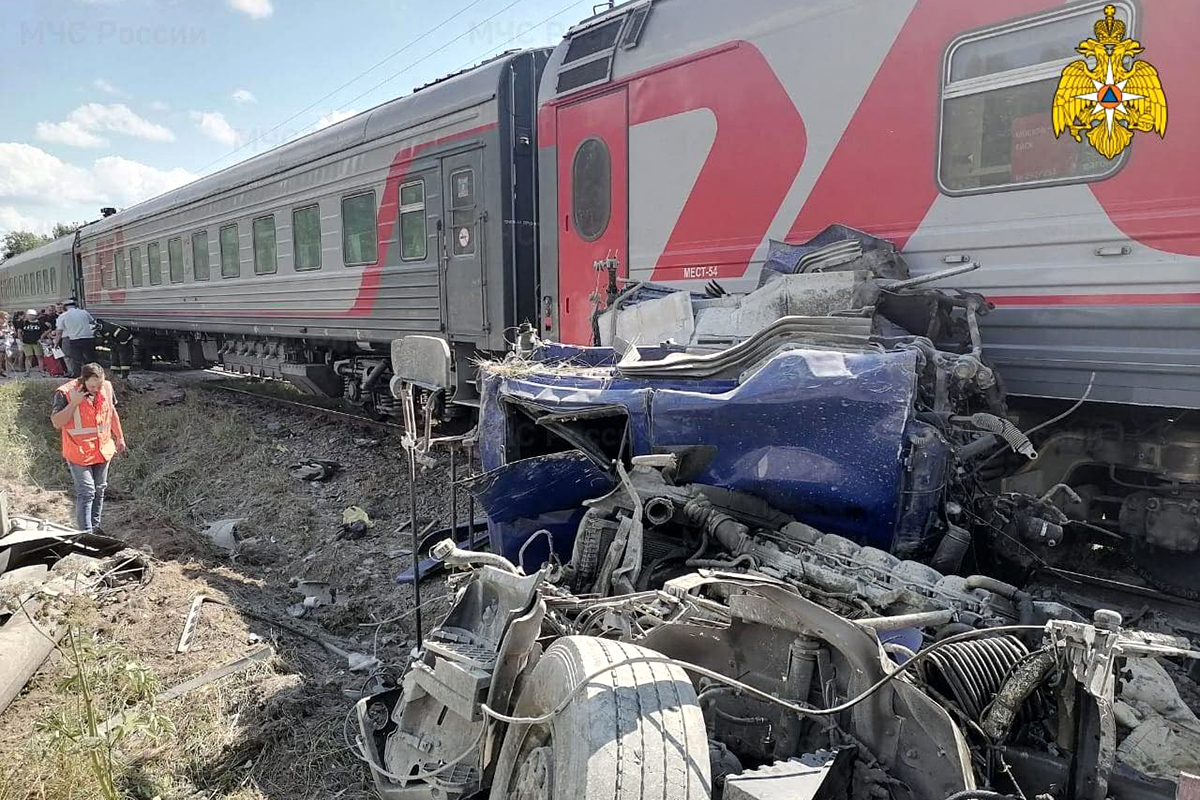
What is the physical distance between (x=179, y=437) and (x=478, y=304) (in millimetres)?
5059

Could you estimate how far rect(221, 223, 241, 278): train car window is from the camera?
11.5 m

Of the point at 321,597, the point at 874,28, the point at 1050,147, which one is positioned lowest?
the point at 321,597

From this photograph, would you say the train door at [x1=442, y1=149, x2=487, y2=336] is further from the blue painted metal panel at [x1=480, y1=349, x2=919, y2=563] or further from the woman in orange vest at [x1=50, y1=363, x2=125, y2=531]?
the blue painted metal panel at [x1=480, y1=349, x2=919, y2=563]

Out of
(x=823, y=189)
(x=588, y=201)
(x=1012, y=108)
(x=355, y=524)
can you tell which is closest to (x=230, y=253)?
(x=355, y=524)

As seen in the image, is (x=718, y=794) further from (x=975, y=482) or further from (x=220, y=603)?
(x=220, y=603)

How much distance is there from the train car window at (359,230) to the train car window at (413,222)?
0.53m

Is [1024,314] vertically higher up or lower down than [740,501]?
higher up

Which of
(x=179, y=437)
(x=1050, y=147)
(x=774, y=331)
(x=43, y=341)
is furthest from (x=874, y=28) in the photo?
(x=43, y=341)

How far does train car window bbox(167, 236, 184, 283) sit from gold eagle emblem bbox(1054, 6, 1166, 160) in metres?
13.5

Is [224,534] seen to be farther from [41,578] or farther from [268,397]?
[268,397]

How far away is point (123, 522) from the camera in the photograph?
6.54 meters

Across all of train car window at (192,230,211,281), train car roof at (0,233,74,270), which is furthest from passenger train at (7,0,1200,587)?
train car roof at (0,233,74,270)

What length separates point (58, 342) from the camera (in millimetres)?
15648

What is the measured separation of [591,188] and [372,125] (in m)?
3.44
